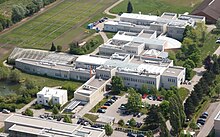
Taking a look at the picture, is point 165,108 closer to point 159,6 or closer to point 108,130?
point 108,130

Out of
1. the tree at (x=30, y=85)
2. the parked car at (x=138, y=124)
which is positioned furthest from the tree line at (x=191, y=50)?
the tree at (x=30, y=85)

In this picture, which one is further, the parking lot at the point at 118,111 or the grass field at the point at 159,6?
the grass field at the point at 159,6

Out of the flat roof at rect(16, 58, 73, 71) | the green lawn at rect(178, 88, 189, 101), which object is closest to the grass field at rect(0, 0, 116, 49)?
the flat roof at rect(16, 58, 73, 71)

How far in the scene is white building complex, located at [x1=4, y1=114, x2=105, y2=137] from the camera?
29.9 meters

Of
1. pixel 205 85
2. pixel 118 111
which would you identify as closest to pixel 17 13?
pixel 118 111

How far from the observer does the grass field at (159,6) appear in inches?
2176

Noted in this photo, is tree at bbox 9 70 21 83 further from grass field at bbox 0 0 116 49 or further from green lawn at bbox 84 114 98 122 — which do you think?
green lawn at bbox 84 114 98 122

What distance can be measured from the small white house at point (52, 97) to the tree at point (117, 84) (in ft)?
11.3

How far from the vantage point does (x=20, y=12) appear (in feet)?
176

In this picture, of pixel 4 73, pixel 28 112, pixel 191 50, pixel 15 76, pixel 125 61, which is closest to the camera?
pixel 28 112

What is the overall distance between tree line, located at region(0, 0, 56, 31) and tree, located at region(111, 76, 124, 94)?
17698 millimetres

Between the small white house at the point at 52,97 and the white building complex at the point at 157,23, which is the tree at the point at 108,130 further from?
the white building complex at the point at 157,23

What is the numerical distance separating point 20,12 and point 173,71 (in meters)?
20.4

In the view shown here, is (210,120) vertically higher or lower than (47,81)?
higher
